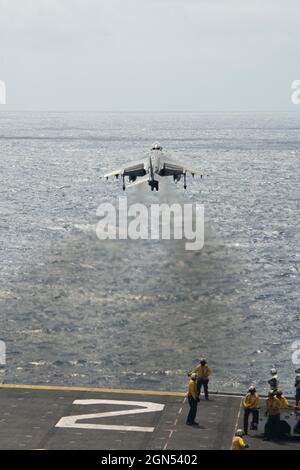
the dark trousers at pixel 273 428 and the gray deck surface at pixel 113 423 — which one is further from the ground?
the dark trousers at pixel 273 428

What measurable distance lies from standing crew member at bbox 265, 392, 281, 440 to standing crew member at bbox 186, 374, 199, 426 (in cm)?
382

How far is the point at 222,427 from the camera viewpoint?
40906mm

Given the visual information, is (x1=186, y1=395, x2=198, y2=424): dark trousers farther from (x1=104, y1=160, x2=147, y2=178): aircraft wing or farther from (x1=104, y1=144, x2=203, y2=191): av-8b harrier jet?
(x1=104, y1=160, x2=147, y2=178): aircraft wing

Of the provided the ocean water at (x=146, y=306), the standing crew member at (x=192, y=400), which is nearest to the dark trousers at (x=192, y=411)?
the standing crew member at (x=192, y=400)

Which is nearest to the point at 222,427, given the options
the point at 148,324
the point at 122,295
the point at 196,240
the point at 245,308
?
the point at 148,324

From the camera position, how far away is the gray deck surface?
3838 cm

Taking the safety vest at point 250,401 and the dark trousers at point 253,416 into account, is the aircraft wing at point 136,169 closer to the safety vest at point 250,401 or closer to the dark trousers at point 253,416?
the dark trousers at point 253,416

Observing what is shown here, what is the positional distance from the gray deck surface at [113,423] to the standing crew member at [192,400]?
17.6 inches

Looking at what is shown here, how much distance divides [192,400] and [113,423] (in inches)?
183

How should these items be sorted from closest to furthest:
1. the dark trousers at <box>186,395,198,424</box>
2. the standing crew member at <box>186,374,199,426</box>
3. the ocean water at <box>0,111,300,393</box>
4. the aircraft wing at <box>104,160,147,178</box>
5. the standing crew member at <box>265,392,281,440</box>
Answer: the standing crew member at <box>265,392,281,440</box> → the standing crew member at <box>186,374,199,426</box> → the dark trousers at <box>186,395,198,424</box> → the ocean water at <box>0,111,300,393</box> → the aircraft wing at <box>104,160,147,178</box>

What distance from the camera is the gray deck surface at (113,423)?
38375 mm

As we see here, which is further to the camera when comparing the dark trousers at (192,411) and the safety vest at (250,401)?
the dark trousers at (192,411)

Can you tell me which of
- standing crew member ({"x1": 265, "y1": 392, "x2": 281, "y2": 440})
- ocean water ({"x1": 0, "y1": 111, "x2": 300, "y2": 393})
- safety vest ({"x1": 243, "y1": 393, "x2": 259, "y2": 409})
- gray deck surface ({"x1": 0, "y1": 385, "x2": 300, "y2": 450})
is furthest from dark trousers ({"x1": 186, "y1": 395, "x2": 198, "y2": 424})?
ocean water ({"x1": 0, "y1": 111, "x2": 300, "y2": 393})

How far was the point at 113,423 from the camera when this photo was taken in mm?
41375
